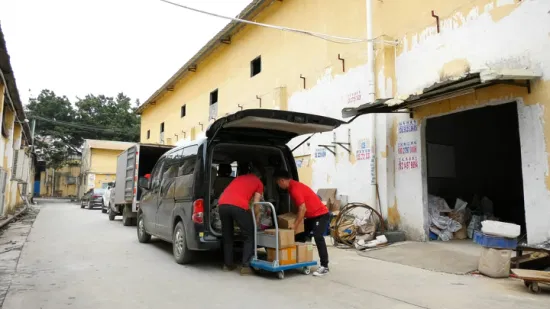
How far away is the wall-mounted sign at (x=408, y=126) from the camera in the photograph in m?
8.48

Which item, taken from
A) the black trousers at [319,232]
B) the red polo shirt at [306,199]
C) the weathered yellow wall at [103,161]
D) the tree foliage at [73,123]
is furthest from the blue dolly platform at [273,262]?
the tree foliage at [73,123]

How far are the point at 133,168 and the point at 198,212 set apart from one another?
7030 millimetres

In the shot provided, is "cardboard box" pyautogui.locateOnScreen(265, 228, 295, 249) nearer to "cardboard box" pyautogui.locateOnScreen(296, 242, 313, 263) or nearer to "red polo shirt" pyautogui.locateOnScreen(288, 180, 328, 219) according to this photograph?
"cardboard box" pyautogui.locateOnScreen(296, 242, 313, 263)

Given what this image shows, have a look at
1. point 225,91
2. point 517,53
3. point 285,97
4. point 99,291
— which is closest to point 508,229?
point 517,53

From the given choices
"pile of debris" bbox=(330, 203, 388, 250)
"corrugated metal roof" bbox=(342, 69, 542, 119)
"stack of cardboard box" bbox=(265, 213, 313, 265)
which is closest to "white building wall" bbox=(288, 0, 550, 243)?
"corrugated metal roof" bbox=(342, 69, 542, 119)

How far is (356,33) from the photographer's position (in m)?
10.4

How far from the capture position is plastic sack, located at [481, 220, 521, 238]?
17.9 feet

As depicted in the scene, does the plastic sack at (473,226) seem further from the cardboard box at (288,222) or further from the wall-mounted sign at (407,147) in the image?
the cardboard box at (288,222)

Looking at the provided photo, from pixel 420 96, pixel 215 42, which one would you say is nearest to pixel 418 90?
pixel 420 96

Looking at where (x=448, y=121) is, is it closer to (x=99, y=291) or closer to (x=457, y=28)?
(x=457, y=28)

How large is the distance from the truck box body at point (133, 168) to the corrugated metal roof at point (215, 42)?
6229 mm

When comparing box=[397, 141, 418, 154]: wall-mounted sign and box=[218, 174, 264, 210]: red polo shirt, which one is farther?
box=[397, 141, 418, 154]: wall-mounted sign

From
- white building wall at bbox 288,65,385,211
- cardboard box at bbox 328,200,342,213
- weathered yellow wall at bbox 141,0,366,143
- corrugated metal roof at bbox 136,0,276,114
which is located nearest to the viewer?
white building wall at bbox 288,65,385,211

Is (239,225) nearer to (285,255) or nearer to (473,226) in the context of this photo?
(285,255)
